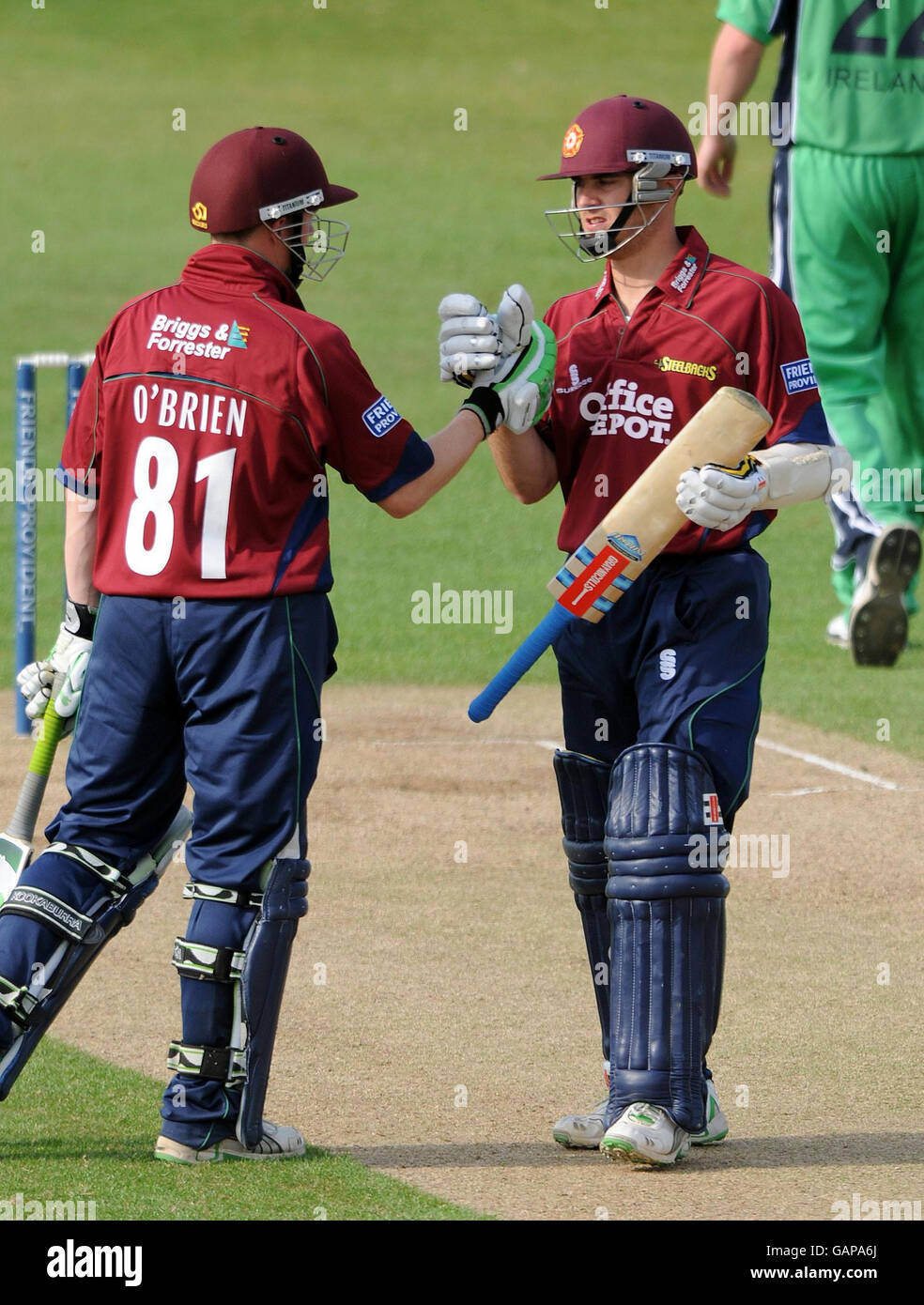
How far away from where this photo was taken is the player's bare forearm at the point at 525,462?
521 cm

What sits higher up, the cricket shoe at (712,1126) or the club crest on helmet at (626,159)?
the club crest on helmet at (626,159)

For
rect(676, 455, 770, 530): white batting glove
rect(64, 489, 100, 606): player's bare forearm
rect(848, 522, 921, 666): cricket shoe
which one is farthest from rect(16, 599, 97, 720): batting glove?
rect(848, 522, 921, 666): cricket shoe

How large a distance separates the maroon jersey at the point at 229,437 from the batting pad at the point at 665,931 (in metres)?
0.89

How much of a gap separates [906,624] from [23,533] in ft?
14.6

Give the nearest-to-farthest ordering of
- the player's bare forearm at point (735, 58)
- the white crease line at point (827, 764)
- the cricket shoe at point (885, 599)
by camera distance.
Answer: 1. the white crease line at point (827, 764)
2. the cricket shoe at point (885, 599)
3. the player's bare forearm at point (735, 58)

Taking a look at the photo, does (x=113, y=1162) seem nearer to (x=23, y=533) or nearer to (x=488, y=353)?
(x=488, y=353)

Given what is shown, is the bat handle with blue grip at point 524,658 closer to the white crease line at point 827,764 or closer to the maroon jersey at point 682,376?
the maroon jersey at point 682,376

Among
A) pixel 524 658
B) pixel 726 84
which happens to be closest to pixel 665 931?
pixel 524 658

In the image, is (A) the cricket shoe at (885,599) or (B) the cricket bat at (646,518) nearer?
(B) the cricket bat at (646,518)

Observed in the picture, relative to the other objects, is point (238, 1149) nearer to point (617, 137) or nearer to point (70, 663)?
point (70, 663)

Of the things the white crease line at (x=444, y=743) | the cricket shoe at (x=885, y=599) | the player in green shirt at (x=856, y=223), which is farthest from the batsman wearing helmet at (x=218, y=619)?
the player in green shirt at (x=856, y=223)

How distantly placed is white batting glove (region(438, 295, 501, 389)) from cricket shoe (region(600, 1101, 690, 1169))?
1691mm
